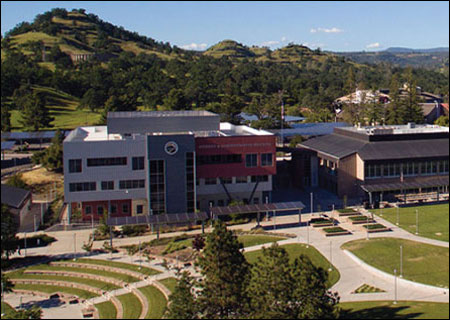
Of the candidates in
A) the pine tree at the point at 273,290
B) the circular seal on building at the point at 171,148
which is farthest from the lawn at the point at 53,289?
the circular seal on building at the point at 171,148

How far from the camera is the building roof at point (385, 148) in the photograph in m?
5.98

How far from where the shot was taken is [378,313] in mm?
Answer: 8531

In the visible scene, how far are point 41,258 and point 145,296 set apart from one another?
16.7ft

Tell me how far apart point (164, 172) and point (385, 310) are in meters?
12.9

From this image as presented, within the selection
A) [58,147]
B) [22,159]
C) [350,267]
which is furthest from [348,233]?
[22,159]

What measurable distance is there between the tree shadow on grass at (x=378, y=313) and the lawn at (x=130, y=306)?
439 centimetres

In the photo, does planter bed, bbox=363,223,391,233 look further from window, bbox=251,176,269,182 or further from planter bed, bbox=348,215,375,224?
window, bbox=251,176,269,182

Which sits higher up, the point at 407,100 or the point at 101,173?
the point at 407,100

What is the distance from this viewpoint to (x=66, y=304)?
42.5 ft

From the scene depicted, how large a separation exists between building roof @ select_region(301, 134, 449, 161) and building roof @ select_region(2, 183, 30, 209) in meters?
11.6

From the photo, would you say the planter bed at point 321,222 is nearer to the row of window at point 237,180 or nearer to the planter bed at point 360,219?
the planter bed at point 360,219

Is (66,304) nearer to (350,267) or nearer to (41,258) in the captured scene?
(41,258)

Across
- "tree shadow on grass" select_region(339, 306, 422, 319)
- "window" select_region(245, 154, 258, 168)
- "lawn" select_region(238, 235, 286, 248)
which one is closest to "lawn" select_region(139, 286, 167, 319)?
"tree shadow on grass" select_region(339, 306, 422, 319)

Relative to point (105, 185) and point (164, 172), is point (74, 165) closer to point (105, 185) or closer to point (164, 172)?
point (105, 185)
